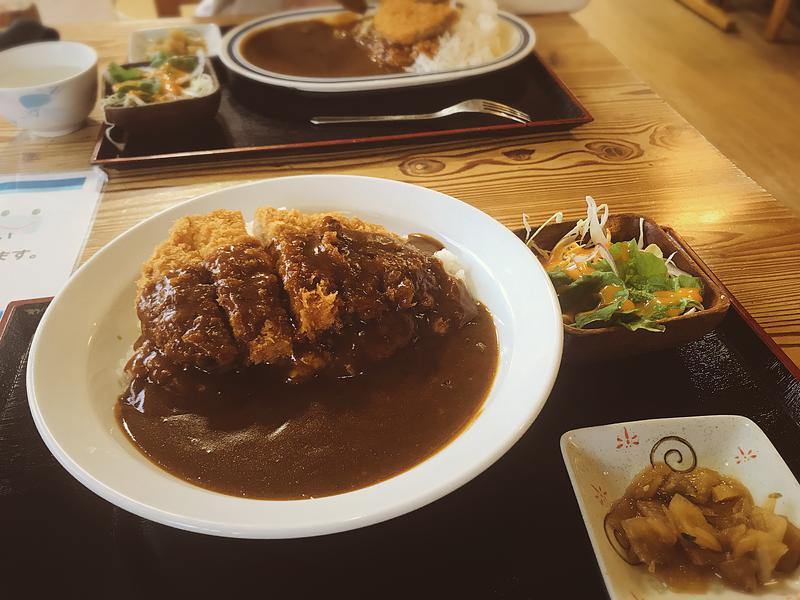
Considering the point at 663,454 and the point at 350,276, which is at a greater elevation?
the point at 350,276

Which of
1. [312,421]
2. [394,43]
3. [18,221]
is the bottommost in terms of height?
[18,221]

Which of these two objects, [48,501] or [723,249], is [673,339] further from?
[48,501]

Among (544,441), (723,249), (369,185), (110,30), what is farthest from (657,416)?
(110,30)

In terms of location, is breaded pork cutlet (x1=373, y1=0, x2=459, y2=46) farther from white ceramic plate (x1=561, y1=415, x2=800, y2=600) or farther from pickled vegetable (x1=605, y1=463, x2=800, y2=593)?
pickled vegetable (x1=605, y1=463, x2=800, y2=593)

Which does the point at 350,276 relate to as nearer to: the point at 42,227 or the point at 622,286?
the point at 622,286

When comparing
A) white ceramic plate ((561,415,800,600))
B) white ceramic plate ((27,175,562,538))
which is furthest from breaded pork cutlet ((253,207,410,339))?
white ceramic plate ((561,415,800,600))

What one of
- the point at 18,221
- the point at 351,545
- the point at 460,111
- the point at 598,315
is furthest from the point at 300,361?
the point at 460,111
